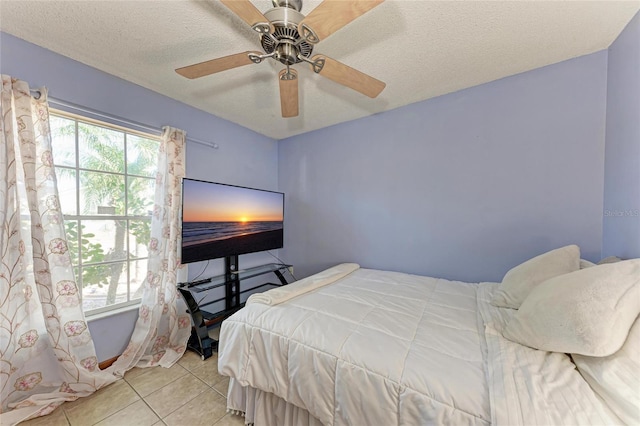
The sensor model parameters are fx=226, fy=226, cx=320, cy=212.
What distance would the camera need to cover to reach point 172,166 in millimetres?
2035

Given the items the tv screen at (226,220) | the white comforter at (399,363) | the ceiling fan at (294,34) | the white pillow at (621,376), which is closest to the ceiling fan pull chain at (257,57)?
the ceiling fan at (294,34)

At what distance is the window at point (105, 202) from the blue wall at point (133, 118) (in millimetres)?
155

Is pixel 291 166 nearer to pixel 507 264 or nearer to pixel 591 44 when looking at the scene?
pixel 507 264

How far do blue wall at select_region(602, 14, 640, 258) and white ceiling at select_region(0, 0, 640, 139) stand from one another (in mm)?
155

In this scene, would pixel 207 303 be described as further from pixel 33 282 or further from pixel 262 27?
pixel 262 27

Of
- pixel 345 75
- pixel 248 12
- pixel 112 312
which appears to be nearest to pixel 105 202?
pixel 112 312

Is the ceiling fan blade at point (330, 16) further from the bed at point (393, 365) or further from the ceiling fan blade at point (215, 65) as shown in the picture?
the bed at point (393, 365)

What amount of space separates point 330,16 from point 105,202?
6.93ft

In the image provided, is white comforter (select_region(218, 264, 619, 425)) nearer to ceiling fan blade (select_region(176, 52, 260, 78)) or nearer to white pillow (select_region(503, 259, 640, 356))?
white pillow (select_region(503, 259, 640, 356))

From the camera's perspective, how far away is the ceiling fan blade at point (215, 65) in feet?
3.97

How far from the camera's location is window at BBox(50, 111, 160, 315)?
5.46 feet

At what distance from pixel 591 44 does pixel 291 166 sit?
2785 millimetres

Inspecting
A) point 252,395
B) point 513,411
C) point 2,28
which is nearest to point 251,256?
point 252,395

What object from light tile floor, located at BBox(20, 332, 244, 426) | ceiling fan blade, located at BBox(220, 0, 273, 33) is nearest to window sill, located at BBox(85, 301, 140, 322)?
light tile floor, located at BBox(20, 332, 244, 426)
